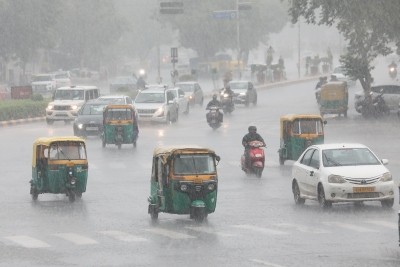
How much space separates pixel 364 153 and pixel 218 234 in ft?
19.0

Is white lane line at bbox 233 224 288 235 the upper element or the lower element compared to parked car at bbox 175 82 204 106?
lower

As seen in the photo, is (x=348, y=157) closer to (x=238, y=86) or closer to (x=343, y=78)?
(x=238, y=86)

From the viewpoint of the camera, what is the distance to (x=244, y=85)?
262 ft

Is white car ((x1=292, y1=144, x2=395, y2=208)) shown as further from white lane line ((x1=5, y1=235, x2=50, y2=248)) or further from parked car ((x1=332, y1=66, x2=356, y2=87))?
parked car ((x1=332, y1=66, x2=356, y2=87))

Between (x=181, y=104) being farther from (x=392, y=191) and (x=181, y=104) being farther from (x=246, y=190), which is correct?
(x=392, y=191)

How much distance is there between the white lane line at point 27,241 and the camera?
2177 centimetres

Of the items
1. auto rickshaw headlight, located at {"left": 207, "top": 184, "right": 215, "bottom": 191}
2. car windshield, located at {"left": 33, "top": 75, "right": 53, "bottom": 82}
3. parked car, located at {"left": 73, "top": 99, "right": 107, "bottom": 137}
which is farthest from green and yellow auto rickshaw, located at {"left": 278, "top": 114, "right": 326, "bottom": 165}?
car windshield, located at {"left": 33, "top": 75, "right": 53, "bottom": 82}

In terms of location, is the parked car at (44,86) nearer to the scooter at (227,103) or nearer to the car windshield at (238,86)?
the car windshield at (238,86)

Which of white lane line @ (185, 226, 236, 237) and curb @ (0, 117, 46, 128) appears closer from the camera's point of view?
white lane line @ (185, 226, 236, 237)

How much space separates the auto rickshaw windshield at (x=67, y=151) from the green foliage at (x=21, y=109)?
3534 cm

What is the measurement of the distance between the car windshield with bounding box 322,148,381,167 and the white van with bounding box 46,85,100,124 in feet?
118

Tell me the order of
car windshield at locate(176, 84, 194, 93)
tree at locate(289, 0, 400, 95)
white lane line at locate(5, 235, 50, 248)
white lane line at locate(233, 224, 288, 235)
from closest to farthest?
white lane line at locate(5, 235, 50, 248) → white lane line at locate(233, 224, 288, 235) → tree at locate(289, 0, 400, 95) → car windshield at locate(176, 84, 194, 93)

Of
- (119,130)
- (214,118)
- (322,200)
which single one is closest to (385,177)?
(322,200)

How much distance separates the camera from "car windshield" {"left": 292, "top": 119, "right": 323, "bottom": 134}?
39.5 metres
